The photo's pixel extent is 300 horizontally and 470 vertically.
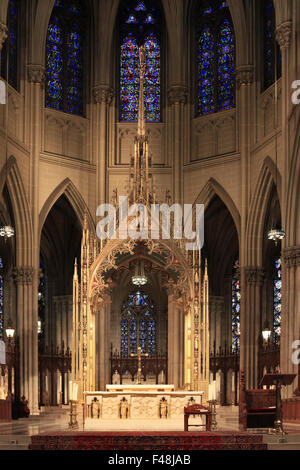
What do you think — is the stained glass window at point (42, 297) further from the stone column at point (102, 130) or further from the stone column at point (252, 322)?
the stone column at point (252, 322)

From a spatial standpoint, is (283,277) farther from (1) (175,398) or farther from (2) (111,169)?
(2) (111,169)

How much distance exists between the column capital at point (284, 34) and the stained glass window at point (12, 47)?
8924 millimetres

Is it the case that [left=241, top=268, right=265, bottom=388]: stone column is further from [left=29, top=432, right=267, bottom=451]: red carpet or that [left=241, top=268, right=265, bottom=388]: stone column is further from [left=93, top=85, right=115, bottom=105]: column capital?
[left=29, top=432, right=267, bottom=451]: red carpet

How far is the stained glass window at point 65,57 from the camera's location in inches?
1341

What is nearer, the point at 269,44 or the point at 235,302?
the point at 269,44

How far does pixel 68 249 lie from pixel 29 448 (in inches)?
829

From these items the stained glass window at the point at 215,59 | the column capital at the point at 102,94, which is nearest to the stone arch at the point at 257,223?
the stained glass window at the point at 215,59

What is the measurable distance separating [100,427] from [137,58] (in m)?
16.9

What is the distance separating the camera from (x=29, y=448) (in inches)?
663

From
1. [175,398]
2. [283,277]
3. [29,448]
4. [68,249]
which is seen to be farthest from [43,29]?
[29,448]

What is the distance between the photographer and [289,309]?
26594mm

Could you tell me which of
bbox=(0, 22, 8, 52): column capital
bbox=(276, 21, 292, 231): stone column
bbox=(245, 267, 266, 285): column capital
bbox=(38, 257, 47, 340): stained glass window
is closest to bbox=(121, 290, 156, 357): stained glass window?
bbox=(38, 257, 47, 340): stained glass window

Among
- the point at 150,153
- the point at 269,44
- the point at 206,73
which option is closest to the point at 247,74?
the point at 269,44

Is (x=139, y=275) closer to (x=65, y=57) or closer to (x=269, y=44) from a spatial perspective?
(x=269, y=44)
